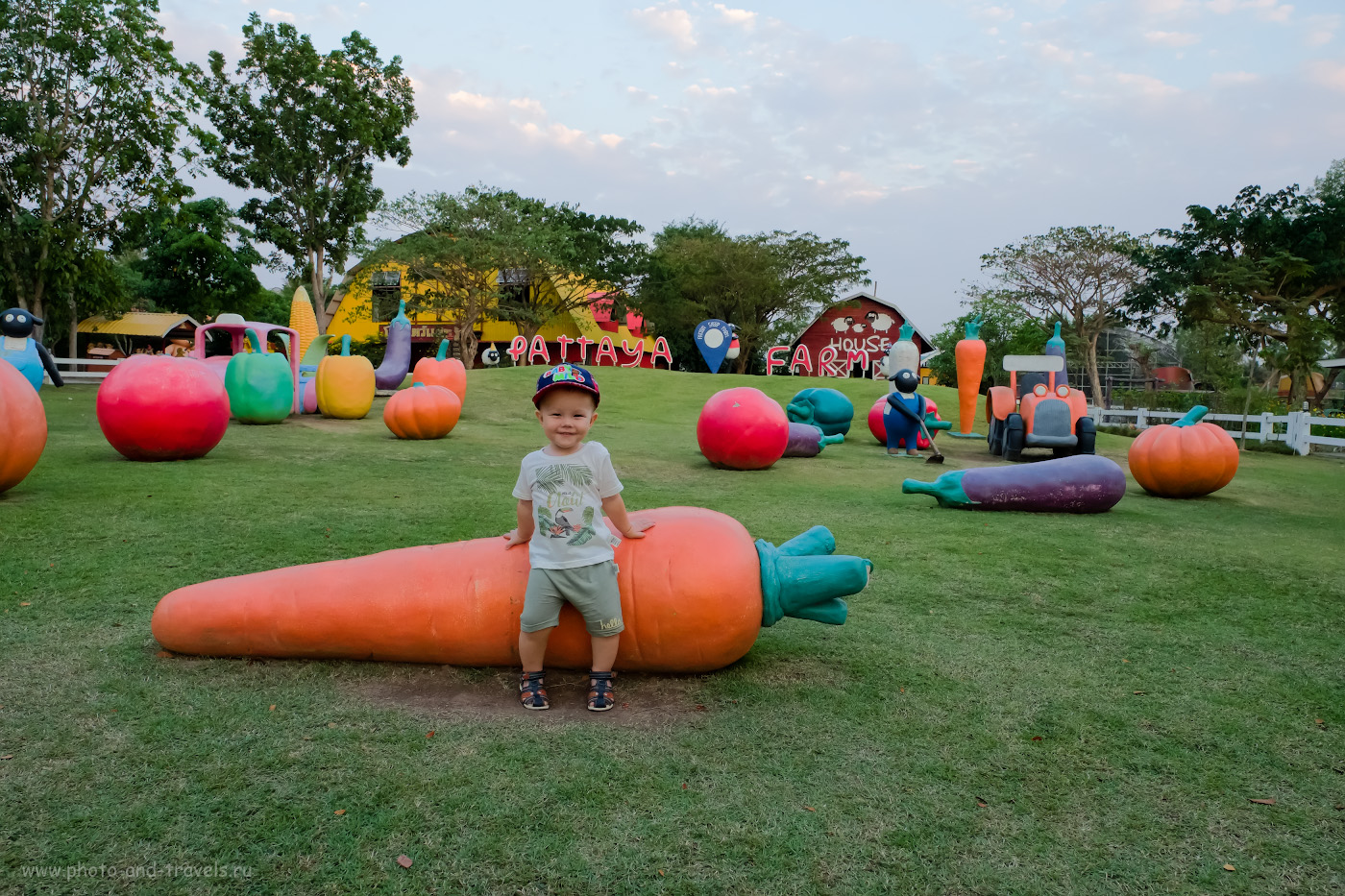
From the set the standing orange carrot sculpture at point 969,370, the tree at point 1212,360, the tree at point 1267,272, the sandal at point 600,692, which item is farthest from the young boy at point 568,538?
the tree at point 1212,360

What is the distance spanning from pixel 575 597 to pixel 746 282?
37565 millimetres

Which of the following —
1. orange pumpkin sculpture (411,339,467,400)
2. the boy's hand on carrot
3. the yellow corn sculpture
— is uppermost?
the yellow corn sculpture

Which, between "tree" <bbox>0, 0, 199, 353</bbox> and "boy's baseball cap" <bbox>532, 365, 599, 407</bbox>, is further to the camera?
"tree" <bbox>0, 0, 199, 353</bbox>

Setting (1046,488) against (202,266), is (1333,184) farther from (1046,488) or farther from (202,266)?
(202,266)

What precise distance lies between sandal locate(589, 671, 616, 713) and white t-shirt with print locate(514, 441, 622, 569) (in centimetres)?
42

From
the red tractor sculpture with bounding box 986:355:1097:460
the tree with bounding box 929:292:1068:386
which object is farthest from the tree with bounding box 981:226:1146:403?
the red tractor sculpture with bounding box 986:355:1097:460

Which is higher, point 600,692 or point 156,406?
point 156,406

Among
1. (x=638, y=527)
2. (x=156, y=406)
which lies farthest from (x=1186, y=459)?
(x=156, y=406)

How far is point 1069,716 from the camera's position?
303cm

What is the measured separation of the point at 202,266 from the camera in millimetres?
37281

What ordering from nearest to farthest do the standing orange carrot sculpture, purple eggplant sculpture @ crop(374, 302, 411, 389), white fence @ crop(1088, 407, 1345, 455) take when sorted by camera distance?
the standing orange carrot sculpture → white fence @ crop(1088, 407, 1345, 455) → purple eggplant sculpture @ crop(374, 302, 411, 389)

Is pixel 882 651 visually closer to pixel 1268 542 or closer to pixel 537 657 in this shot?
pixel 537 657

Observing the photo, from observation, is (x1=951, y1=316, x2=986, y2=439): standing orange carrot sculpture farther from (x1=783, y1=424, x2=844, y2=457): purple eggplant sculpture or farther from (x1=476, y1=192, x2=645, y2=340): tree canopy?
(x1=476, y1=192, x2=645, y2=340): tree canopy

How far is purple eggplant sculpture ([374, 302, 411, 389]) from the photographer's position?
1977 cm
